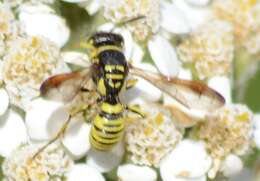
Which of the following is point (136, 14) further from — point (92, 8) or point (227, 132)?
point (227, 132)

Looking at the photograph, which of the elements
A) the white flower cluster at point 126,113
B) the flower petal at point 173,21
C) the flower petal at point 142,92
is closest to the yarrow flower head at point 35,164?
the white flower cluster at point 126,113

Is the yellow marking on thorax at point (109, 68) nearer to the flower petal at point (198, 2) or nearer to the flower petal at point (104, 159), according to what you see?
the flower petal at point (104, 159)

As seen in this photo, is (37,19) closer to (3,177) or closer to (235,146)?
(3,177)

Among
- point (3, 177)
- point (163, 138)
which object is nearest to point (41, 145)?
point (3, 177)

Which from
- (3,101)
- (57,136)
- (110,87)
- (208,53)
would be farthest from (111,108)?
(208,53)

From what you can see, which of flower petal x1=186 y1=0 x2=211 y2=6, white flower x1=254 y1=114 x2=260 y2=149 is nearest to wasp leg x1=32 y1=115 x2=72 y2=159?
white flower x1=254 y1=114 x2=260 y2=149

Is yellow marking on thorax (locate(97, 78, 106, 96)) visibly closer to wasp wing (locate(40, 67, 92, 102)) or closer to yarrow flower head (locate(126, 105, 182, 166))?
wasp wing (locate(40, 67, 92, 102))
